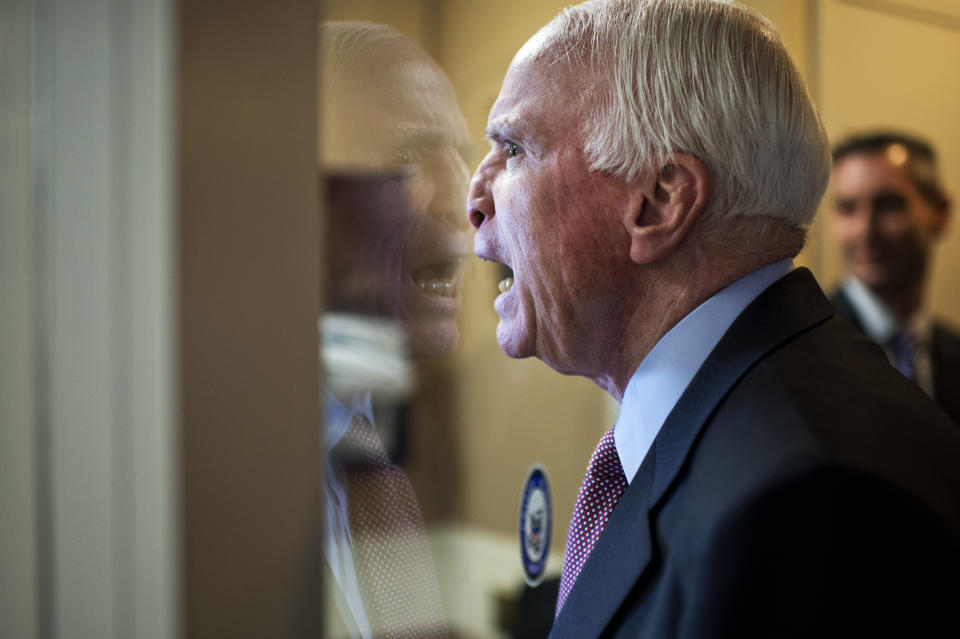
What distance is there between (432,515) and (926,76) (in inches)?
42.9

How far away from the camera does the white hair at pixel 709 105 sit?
0.69 meters

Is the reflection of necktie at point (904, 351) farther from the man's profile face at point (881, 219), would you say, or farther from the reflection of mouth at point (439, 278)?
the reflection of mouth at point (439, 278)

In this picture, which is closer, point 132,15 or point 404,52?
point 404,52

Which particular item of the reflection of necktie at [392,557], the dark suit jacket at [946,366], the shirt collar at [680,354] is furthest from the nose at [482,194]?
the dark suit jacket at [946,366]

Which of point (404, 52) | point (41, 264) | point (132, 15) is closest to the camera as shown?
point (404, 52)

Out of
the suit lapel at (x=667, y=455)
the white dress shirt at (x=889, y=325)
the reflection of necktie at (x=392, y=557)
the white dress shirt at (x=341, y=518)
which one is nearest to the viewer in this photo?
the suit lapel at (x=667, y=455)

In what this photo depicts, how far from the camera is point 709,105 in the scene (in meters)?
0.68

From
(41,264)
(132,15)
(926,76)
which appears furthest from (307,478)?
(926,76)

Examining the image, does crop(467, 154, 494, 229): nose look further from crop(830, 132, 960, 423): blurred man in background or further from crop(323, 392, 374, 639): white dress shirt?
crop(830, 132, 960, 423): blurred man in background

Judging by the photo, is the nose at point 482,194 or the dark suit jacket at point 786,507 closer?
the dark suit jacket at point 786,507

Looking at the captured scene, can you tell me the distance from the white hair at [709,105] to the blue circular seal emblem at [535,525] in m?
0.48

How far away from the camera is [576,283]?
747 millimetres

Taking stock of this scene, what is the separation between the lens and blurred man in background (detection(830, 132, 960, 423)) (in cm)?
137

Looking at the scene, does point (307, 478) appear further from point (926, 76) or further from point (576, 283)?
point (926, 76)
